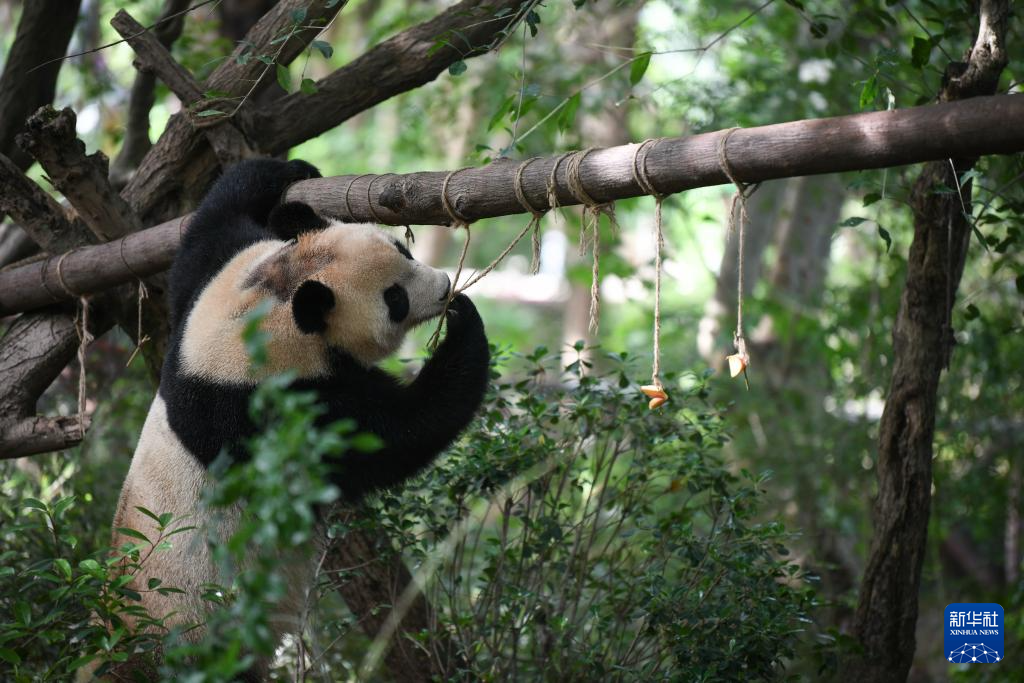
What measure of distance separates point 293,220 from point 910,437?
8.66 ft

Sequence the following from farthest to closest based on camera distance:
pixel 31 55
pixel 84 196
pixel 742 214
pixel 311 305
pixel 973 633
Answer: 1. pixel 31 55
2. pixel 973 633
3. pixel 84 196
4. pixel 311 305
5. pixel 742 214

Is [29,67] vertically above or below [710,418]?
above

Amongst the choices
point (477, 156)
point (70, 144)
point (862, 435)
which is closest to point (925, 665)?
point (862, 435)

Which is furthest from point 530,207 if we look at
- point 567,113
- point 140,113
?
point 140,113

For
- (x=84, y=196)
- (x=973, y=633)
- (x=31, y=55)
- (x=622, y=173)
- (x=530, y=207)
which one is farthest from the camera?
(x=31, y=55)

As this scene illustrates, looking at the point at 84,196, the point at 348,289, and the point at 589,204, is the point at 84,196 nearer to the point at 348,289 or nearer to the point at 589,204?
the point at 348,289

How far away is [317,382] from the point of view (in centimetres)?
321

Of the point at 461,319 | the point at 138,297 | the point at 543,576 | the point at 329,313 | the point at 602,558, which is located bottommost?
the point at 602,558

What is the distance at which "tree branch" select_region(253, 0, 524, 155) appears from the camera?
4145mm

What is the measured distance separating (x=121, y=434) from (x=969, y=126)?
5.84 metres

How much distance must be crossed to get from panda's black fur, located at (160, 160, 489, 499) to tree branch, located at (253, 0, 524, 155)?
2.54 feet

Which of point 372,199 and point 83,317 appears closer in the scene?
point 372,199

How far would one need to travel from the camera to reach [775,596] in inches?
136

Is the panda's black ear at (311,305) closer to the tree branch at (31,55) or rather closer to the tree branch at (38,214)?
the tree branch at (38,214)
